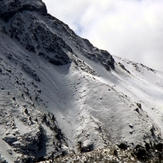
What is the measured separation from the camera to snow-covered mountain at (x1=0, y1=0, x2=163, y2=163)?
2480 inches

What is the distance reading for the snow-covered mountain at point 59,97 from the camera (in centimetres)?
6300

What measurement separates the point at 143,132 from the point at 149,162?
27289mm

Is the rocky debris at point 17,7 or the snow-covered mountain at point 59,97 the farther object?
the rocky debris at point 17,7

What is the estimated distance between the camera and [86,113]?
77.6 m

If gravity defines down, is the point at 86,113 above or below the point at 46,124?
above

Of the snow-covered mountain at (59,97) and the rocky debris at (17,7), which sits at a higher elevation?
the rocky debris at (17,7)

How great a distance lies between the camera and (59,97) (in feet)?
274

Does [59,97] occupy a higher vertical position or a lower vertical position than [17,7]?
lower

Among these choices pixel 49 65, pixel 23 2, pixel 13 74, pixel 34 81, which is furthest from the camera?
pixel 23 2

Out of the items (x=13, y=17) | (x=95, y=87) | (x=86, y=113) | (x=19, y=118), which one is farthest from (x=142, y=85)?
(x=19, y=118)

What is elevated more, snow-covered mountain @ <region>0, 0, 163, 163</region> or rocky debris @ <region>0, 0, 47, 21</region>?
rocky debris @ <region>0, 0, 47, 21</region>

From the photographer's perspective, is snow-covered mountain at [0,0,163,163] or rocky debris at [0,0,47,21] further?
rocky debris at [0,0,47,21]

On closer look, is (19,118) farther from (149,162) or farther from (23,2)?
(23,2)

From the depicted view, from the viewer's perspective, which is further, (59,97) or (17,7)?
(17,7)
